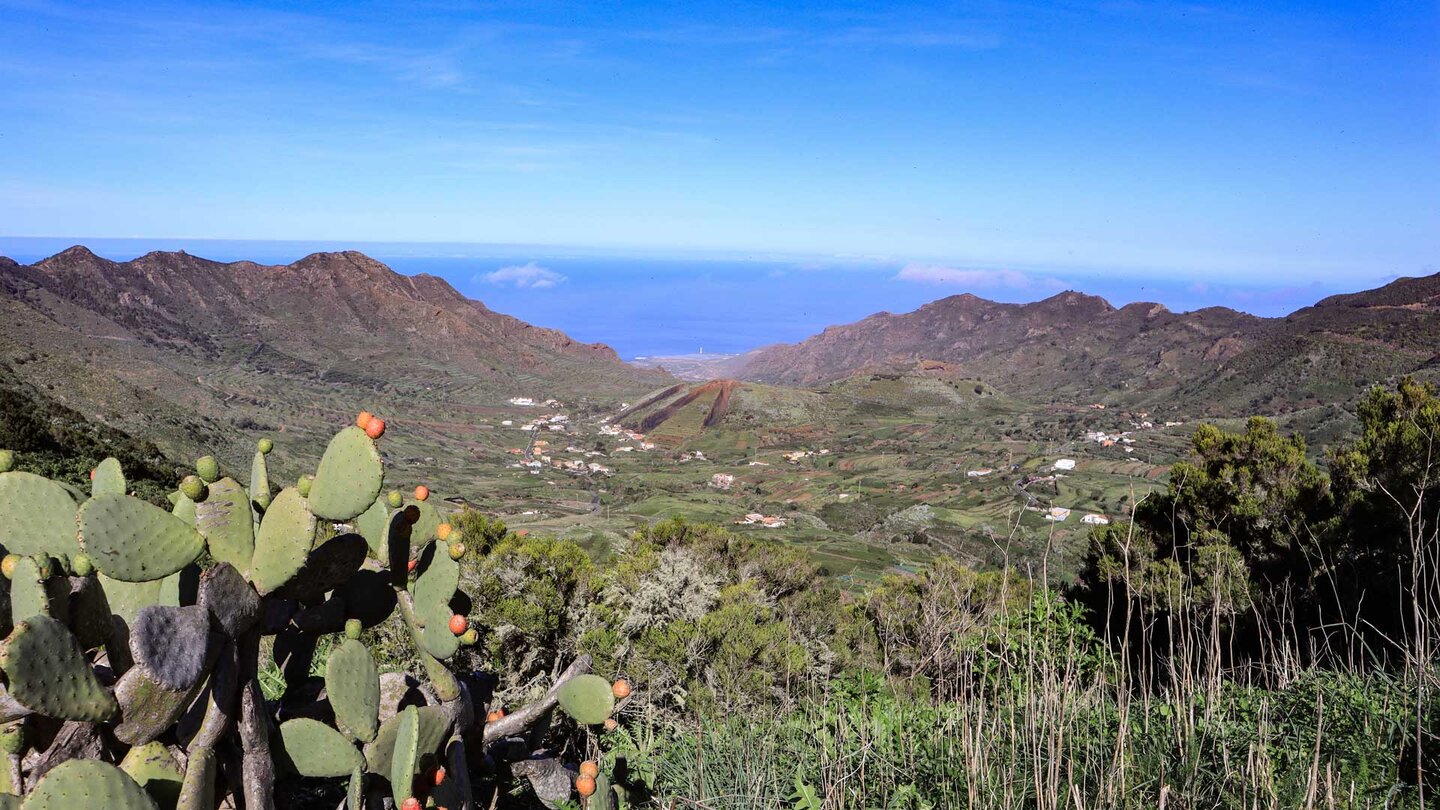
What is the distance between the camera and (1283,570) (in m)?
12.5

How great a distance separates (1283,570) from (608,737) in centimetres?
1157

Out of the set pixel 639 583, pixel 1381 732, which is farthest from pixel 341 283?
pixel 1381 732

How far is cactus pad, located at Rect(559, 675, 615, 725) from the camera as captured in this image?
10.2 ft

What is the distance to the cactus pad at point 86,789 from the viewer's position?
73.0 inches

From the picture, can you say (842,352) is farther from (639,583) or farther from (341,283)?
(639,583)

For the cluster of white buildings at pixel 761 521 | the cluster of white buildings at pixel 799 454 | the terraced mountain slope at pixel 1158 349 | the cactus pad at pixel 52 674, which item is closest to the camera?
the cactus pad at pixel 52 674

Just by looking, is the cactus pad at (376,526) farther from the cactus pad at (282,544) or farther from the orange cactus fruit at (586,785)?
the orange cactus fruit at (586,785)

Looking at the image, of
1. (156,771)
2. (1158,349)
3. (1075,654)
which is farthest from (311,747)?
(1158,349)

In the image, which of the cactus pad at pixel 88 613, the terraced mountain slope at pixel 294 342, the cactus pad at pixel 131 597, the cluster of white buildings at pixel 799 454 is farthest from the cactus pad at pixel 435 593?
the cluster of white buildings at pixel 799 454

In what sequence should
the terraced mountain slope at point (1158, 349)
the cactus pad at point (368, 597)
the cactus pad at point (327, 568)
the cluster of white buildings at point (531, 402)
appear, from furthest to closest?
the cluster of white buildings at point (531, 402) < the terraced mountain slope at point (1158, 349) < the cactus pad at point (368, 597) < the cactus pad at point (327, 568)

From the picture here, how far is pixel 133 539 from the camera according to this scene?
223cm

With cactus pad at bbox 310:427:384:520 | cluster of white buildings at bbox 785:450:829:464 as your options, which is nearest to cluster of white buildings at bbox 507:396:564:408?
cluster of white buildings at bbox 785:450:829:464

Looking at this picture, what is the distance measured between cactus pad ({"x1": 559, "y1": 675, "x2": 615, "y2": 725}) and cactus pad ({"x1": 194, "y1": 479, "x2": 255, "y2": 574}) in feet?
4.01

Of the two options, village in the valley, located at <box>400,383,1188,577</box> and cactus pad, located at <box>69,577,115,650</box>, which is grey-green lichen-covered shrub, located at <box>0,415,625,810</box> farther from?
village in the valley, located at <box>400,383,1188,577</box>
